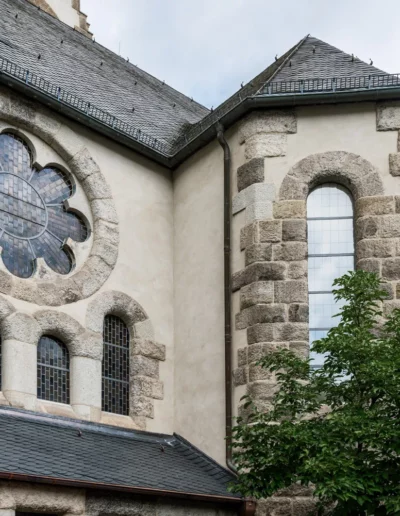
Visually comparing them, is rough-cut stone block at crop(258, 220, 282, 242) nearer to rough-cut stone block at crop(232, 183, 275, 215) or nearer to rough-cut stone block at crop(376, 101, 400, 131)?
rough-cut stone block at crop(232, 183, 275, 215)

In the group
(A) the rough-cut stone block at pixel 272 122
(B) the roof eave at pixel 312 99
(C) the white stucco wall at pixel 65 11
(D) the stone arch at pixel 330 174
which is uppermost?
(C) the white stucco wall at pixel 65 11

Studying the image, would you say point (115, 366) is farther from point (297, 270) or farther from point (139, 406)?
point (297, 270)

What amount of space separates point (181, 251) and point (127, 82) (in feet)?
12.7

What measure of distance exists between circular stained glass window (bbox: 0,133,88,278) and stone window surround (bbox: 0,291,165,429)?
61 centimetres

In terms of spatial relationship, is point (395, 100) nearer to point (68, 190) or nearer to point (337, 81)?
point (337, 81)

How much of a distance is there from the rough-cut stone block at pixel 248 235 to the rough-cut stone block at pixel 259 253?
0.08 metres

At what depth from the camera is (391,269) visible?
39.6ft

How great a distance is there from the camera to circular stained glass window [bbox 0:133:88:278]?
11875 millimetres

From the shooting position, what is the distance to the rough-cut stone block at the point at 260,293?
12.1 m

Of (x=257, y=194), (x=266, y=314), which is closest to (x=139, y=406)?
(x=266, y=314)

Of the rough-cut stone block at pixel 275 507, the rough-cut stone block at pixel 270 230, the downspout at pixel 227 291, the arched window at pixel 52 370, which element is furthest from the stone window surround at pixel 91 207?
the rough-cut stone block at pixel 275 507

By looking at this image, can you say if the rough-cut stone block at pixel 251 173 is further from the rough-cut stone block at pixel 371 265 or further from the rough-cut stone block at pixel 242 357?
the rough-cut stone block at pixel 242 357

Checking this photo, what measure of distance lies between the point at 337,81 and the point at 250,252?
2333 mm

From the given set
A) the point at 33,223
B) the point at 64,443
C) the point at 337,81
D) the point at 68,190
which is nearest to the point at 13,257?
the point at 33,223
